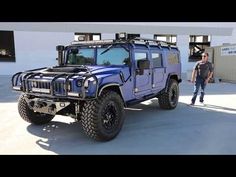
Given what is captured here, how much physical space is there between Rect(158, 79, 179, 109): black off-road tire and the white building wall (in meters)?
10.6

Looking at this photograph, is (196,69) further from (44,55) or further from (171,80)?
(44,55)

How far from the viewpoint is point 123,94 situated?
208 inches

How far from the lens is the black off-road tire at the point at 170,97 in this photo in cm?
718

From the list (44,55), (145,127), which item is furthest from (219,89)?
(44,55)

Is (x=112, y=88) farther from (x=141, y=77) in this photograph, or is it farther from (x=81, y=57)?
(x=81, y=57)

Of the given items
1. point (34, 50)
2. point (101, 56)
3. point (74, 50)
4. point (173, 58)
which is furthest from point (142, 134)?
point (34, 50)

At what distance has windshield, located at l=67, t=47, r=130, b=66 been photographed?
555 cm

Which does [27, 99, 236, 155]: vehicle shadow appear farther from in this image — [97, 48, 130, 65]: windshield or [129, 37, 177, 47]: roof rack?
[129, 37, 177, 47]: roof rack

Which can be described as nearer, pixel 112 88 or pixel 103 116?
pixel 103 116

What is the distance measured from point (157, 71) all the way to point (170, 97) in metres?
1.11

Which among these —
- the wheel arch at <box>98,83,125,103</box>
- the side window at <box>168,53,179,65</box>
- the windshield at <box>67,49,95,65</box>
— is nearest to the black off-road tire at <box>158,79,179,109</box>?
the side window at <box>168,53,179,65</box>

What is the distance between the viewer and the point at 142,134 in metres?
5.20

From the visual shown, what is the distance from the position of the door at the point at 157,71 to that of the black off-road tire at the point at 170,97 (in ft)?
1.18

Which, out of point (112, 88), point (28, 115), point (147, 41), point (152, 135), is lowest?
point (152, 135)
